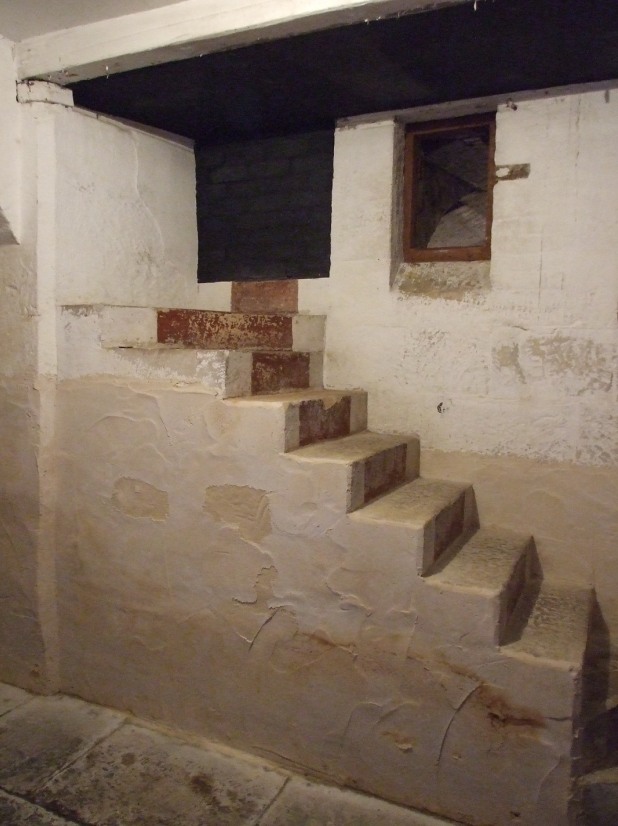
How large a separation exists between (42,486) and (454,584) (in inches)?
62.2

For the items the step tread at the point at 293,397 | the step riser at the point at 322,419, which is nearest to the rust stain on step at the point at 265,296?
the step tread at the point at 293,397

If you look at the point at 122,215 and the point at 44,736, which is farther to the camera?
the point at 122,215

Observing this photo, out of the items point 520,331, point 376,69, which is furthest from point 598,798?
point 376,69

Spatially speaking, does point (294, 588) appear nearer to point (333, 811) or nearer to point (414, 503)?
point (414, 503)

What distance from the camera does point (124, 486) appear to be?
7.60 feet

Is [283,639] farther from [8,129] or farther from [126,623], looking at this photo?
[8,129]

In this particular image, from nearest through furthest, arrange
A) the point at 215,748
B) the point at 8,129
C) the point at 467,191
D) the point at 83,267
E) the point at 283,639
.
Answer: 1. the point at 283,639
2. the point at 215,748
3. the point at 8,129
4. the point at 83,267
5. the point at 467,191

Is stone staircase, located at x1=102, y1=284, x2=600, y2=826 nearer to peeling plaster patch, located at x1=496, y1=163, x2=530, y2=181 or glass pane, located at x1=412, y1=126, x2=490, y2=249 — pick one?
peeling plaster patch, located at x1=496, y1=163, x2=530, y2=181

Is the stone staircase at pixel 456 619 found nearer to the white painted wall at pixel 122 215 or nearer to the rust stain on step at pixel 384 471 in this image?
the rust stain on step at pixel 384 471

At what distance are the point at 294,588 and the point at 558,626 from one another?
811mm

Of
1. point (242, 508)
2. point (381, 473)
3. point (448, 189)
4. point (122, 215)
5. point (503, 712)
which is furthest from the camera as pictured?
point (448, 189)

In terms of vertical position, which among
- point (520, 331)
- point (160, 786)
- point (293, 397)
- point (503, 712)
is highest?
point (520, 331)

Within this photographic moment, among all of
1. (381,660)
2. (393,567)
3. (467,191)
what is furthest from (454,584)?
(467,191)

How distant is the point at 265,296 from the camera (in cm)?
294
